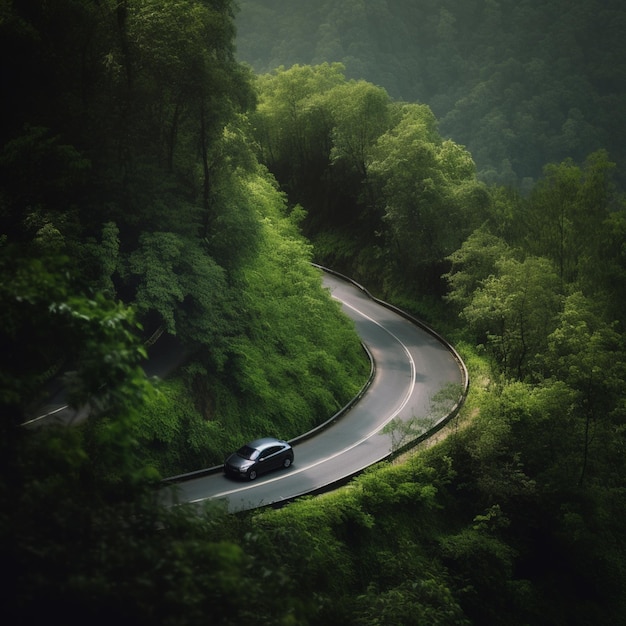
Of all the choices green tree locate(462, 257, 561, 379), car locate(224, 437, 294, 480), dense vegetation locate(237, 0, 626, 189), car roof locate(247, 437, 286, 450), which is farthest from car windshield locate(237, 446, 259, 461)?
dense vegetation locate(237, 0, 626, 189)

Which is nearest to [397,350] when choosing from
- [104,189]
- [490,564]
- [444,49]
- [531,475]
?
[531,475]

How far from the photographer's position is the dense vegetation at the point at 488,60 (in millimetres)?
114750

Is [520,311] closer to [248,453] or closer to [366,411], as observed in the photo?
[366,411]

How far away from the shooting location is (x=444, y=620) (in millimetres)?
18406

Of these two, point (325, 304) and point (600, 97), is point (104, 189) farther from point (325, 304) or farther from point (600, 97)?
point (600, 97)

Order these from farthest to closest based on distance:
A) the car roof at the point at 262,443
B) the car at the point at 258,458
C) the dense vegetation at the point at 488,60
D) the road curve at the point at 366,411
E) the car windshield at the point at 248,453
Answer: the dense vegetation at the point at 488,60, the car roof at the point at 262,443, the car windshield at the point at 248,453, the car at the point at 258,458, the road curve at the point at 366,411

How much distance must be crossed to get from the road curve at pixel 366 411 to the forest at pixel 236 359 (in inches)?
49.0

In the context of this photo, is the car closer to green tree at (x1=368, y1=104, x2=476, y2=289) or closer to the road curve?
the road curve

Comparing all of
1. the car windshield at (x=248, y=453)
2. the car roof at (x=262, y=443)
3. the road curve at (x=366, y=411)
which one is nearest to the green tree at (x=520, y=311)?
the road curve at (x=366, y=411)

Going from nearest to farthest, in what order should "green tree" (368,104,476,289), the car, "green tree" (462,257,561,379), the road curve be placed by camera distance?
1. the road curve
2. the car
3. "green tree" (462,257,561,379)
4. "green tree" (368,104,476,289)

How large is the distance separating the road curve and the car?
1.15ft

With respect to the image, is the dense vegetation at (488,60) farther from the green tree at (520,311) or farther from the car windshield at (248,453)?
the car windshield at (248,453)

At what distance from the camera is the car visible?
26.0 meters

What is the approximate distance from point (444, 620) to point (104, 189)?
71.7 feet
